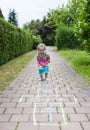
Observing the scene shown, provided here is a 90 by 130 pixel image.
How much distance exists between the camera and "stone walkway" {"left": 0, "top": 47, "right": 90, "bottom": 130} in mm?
4469

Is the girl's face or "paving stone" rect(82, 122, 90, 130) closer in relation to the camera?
"paving stone" rect(82, 122, 90, 130)

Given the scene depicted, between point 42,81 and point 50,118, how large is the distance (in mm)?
4336

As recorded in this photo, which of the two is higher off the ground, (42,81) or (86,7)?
(86,7)

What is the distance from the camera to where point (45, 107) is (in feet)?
18.3

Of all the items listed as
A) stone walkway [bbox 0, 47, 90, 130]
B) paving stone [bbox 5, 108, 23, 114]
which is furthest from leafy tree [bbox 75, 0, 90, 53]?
paving stone [bbox 5, 108, 23, 114]

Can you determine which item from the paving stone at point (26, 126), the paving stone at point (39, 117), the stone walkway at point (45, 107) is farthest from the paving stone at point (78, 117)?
the paving stone at point (26, 126)

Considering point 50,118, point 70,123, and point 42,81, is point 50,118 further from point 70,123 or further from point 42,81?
point 42,81

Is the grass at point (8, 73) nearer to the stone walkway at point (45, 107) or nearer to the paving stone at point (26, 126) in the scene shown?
the stone walkway at point (45, 107)

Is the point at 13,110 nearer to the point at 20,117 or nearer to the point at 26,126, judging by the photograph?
the point at 20,117

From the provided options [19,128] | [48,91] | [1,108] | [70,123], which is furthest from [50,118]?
[48,91]

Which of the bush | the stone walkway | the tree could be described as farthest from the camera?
the tree

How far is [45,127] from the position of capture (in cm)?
433

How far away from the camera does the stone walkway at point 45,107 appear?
176 inches

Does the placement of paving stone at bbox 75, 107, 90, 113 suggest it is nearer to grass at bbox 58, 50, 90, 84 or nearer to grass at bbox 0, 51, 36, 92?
grass at bbox 0, 51, 36, 92
